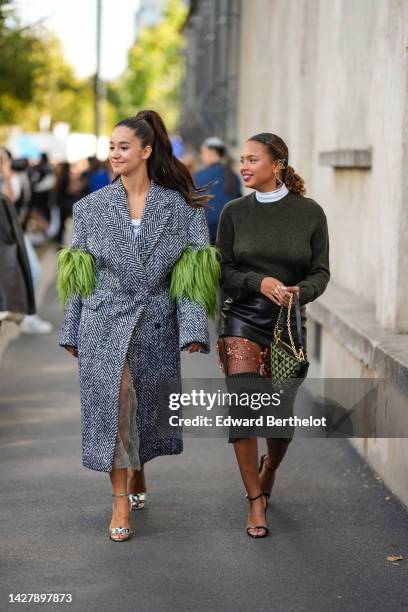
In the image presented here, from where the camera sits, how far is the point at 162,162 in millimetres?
5941

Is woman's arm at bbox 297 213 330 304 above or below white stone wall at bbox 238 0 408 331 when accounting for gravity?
below

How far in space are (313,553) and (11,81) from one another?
1793 centimetres

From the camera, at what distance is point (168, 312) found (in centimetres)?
591

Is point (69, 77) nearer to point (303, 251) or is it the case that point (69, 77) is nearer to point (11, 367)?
point (11, 367)

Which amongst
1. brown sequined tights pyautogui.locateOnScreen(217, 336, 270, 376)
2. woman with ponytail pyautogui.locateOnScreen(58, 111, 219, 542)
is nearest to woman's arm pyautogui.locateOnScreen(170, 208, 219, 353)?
woman with ponytail pyautogui.locateOnScreen(58, 111, 219, 542)

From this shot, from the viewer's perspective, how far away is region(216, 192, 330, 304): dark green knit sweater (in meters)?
5.87

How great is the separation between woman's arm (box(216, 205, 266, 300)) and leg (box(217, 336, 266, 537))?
0.75ft

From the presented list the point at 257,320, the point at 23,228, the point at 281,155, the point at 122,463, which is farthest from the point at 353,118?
the point at 23,228

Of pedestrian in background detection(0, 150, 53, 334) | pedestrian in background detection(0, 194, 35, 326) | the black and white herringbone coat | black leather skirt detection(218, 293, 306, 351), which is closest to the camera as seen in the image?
the black and white herringbone coat

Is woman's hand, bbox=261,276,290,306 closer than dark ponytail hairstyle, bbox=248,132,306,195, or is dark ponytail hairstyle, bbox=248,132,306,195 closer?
woman's hand, bbox=261,276,290,306

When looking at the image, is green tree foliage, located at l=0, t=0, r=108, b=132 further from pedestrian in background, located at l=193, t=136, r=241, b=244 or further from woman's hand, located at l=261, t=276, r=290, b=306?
woman's hand, located at l=261, t=276, r=290, b=306

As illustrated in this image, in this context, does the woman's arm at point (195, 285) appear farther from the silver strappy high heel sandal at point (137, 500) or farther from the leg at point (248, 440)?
the silver strappy high heel sandal at point (137, 500)

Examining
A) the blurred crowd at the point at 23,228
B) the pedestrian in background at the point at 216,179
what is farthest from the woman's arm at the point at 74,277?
the pedestrian in background at the point at 216,179

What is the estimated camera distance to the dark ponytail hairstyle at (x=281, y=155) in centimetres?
589
